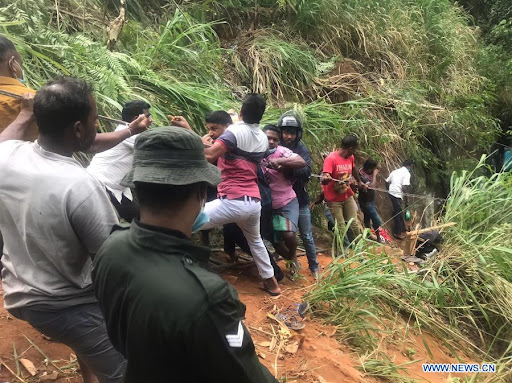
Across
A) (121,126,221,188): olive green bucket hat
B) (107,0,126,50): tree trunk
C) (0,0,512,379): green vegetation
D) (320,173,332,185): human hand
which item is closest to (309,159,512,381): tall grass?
(0,0,512,379): green vegetation

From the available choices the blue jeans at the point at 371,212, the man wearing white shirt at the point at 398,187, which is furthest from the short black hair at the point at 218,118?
the man wearing white shirt at the point at 398,187

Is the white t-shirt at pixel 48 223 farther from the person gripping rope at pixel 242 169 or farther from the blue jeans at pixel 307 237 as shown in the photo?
the blue jeans at pixel 307 237

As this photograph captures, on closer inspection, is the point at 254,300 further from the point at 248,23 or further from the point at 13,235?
the point at 248,23

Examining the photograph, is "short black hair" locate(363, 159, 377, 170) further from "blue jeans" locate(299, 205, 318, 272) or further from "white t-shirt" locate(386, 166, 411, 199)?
"blue jeans" locate(299, 205, 318, 272)

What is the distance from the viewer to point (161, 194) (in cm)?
117

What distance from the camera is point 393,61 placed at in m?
8.87

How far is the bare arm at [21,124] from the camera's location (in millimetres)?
2059

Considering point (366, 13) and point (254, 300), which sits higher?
point (366, 13)

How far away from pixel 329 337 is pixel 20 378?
6.88 ft

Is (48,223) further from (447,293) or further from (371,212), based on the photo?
(371,212)

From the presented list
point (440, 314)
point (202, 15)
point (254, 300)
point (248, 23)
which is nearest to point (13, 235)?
point (254, 300)

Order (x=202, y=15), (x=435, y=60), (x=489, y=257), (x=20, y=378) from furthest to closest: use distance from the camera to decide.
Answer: (x=435, y=60) < (x=202, y=15) < (x=489, y=257) < (x=20, y=378)

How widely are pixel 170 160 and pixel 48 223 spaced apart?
2.20 ft

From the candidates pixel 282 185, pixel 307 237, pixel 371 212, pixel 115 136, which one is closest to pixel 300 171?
pixel 282 185
